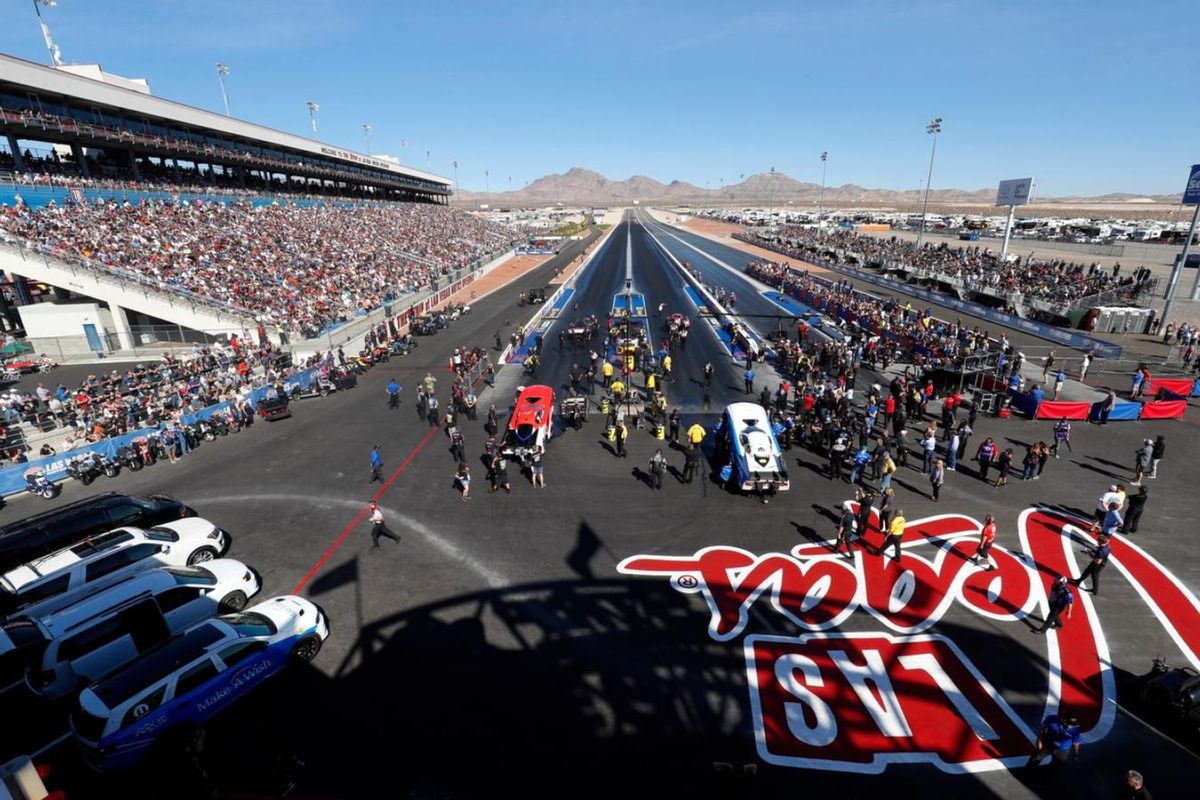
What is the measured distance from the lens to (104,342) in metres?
35.0

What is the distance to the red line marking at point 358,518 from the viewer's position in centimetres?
1473

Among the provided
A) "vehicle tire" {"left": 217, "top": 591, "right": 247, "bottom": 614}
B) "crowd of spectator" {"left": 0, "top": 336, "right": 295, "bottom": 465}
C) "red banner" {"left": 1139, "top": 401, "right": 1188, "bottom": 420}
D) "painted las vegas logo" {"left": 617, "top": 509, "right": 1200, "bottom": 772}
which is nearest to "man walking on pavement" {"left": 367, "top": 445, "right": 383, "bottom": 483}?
"vehicle tire" {"left": 217, "top": 591, "right": 247, "bottom": 614}

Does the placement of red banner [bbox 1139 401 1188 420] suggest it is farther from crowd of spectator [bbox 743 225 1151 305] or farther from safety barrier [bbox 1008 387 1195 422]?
crowd of spectator [bbox 743 225 1151 305]

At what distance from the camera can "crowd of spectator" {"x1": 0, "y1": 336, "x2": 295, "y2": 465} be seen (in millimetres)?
23766

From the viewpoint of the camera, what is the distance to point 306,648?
39.2 ft

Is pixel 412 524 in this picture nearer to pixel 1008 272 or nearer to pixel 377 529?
pixel 377 529

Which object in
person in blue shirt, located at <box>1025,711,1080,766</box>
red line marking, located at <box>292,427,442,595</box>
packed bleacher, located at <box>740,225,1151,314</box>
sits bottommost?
red line marking, located at <box>292,427,442,595</box>

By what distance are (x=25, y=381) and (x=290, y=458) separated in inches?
856

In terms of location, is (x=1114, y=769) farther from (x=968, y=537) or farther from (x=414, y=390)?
(x=414, y=390)

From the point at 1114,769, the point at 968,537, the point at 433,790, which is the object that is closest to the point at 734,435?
the point at 968,537

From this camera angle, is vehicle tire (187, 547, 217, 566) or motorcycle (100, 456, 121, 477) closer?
vehicle tire (187, 547, 217, 566)

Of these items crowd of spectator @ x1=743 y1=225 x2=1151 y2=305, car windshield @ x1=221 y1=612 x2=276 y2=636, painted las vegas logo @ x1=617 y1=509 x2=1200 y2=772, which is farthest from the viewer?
crowd of spectator @ x1=743 y1=225 x2=1151 y2=305

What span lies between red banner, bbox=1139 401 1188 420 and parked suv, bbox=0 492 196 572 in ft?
123

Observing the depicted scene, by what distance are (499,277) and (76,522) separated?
6032 cm
